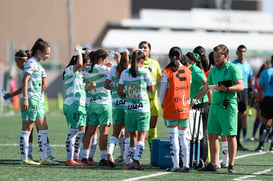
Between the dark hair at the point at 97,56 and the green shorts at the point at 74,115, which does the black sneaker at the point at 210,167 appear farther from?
the dark hair at the point at 97,56

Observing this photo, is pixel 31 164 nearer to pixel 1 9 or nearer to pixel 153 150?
pixel 153 150

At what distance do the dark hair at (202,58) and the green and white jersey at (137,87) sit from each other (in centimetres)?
122

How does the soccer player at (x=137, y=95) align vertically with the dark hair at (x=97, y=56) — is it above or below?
below

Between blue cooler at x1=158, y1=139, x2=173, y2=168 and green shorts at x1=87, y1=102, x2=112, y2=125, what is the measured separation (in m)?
1.01

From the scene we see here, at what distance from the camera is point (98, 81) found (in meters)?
12.6

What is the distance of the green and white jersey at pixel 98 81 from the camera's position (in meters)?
12.5

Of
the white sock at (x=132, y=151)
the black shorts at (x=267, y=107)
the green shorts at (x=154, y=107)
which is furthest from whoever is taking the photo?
the black shorts at (x=267, y=107)

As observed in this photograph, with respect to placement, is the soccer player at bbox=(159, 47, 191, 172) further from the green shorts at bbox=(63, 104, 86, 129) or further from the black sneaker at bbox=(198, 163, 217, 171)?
the green shorts at bbox=(63, 104, 86, 129)

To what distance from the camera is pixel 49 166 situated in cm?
1226

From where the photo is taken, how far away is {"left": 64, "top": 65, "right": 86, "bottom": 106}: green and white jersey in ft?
41.0

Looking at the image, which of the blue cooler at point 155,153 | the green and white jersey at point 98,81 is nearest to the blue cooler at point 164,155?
the blue cooler at point 155,153

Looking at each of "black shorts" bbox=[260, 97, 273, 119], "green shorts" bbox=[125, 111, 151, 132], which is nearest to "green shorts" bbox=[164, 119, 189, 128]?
"green shorts" bbox=[125, 111, 151, 132]

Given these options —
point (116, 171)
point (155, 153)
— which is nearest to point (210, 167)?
point (155, 153)

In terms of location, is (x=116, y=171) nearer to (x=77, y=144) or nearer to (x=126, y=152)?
(x=126, y=152)
